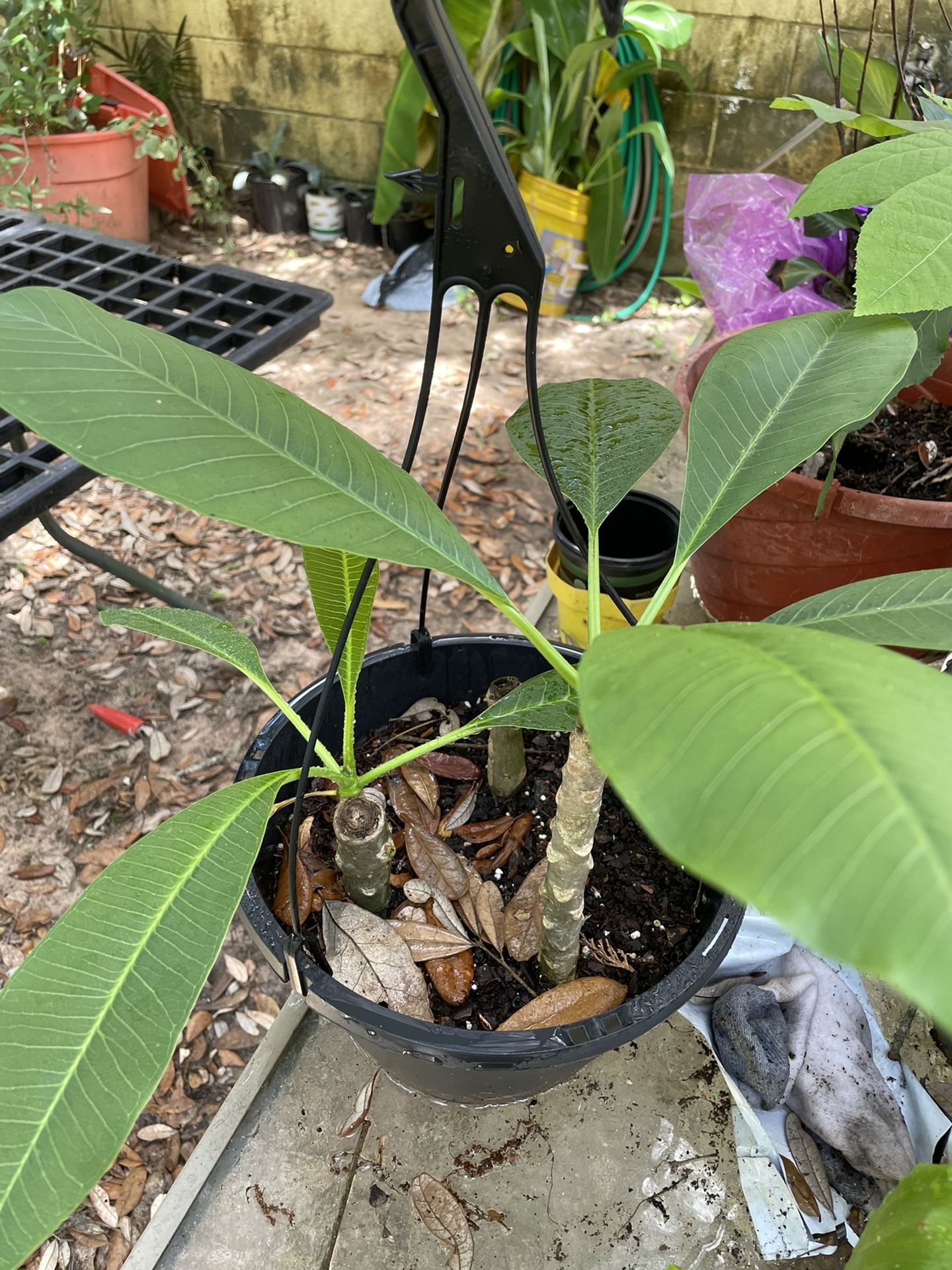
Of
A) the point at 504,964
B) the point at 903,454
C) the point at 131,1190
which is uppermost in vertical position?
the point at 903,454

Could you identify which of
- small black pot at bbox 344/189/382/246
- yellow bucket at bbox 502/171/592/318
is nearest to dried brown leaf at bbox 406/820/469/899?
yellow bucket at bbox 502/171/592/318

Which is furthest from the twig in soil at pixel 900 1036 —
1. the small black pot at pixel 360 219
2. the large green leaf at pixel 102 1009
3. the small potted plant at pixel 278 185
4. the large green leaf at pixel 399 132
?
the small potted plant at pixel 278 185

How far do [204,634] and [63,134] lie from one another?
118 inches

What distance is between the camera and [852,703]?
37 centimetres

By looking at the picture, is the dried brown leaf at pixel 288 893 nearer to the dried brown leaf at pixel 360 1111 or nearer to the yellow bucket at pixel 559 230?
the dried brown leaf at pixel 360 1111

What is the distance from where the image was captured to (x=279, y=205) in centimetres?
352

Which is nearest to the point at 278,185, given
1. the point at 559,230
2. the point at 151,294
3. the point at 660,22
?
the point at 559,230

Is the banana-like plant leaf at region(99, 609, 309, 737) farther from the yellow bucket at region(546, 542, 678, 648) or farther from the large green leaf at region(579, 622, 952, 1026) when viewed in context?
the yellow bucket at region(546, 542, 678, 648)

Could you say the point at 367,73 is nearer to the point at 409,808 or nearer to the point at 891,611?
the point at 409,808

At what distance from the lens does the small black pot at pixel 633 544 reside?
4.55 feet

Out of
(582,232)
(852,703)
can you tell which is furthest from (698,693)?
(582,232)

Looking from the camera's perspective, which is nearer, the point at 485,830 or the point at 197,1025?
the point at 485,830

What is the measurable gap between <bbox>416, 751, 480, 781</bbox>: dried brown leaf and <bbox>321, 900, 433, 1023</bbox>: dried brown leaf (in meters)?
0.24

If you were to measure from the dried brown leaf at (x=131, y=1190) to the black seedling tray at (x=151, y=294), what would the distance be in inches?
36.1
